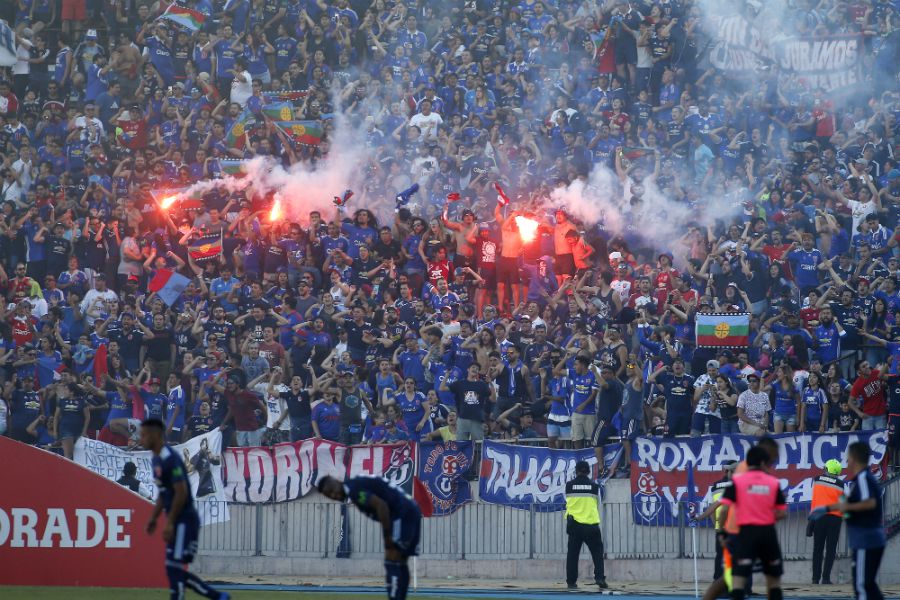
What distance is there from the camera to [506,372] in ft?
66.5

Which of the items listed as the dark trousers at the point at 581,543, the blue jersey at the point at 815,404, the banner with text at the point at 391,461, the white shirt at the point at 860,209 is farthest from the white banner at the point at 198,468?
the white shirt at the point at 860,209

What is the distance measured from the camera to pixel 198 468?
19422mm

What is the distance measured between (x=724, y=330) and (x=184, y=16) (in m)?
14.6

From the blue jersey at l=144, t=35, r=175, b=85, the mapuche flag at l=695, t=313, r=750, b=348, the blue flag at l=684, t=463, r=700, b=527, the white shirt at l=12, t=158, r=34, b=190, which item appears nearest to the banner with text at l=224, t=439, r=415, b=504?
the blue flag at l=684, t=463, r=700, b=527

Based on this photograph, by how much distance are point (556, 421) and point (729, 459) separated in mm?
2576

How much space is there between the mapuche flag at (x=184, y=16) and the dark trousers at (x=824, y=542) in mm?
17784

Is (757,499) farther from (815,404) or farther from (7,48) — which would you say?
(7,48)

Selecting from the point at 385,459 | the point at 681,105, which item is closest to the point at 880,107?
the point at 681,105

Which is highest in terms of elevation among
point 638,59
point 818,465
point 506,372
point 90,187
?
point 638,59

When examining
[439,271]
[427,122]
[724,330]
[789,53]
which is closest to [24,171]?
[427,122]

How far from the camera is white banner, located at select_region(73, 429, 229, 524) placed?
63.1ft

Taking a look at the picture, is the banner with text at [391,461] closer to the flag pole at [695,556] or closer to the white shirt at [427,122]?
the flag pole at [695,556]

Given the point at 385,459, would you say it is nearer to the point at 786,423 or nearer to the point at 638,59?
the point at 786,423

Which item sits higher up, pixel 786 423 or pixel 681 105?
pixel 681 105
